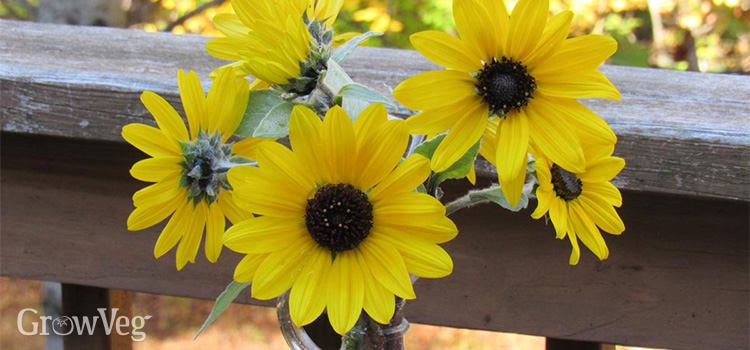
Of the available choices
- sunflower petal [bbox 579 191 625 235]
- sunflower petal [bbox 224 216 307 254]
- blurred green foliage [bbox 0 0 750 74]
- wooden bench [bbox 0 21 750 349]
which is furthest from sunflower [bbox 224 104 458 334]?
blurred green foliage [bbox 0 0 750 74]

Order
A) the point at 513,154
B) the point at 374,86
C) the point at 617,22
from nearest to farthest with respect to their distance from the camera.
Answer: the point at 513,154 → the point at 374,86 → the point at 617,22

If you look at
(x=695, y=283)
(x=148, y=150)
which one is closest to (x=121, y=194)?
(x=148, y=150)

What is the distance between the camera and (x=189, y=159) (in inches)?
19.6

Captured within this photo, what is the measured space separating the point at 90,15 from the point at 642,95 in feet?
4.32

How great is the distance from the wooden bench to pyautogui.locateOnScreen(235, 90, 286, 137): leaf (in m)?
0.25

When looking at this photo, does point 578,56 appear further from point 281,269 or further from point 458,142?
point 281,269

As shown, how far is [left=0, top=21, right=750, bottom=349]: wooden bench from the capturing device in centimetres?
71

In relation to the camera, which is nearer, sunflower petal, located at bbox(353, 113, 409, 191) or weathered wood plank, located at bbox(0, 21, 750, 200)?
sunflower petal, located at bbox(353, 113, 409, 191)

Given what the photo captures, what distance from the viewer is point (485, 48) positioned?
17.6 inches

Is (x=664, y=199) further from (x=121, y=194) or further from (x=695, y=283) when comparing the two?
(x=121, y=194)

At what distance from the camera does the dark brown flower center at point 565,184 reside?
19.6 inches

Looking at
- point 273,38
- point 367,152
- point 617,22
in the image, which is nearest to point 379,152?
point 367,152

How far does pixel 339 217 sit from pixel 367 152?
0.04 meters

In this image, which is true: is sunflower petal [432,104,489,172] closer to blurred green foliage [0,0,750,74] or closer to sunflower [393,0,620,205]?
sunflower [393,0,620,205]
